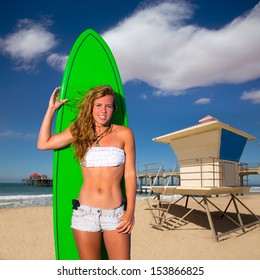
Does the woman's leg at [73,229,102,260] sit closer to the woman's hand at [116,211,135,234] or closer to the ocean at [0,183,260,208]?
the woman's hand at [116,211,135,234]

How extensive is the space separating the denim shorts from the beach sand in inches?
244

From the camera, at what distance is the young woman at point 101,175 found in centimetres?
196

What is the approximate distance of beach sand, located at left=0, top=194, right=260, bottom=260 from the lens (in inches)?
304

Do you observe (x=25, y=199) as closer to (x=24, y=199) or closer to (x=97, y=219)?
(x=24, y=199)

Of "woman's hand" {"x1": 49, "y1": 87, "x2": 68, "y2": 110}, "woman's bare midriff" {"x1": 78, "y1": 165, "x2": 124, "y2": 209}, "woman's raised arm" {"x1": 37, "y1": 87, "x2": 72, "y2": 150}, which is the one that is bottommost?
"woman's bare midriff" {"x1": 78, "y1": 165, "x2": 124, "y2": 209}

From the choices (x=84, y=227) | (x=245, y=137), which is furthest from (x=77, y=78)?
(x=245, y=137)

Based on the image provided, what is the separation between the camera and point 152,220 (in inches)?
432

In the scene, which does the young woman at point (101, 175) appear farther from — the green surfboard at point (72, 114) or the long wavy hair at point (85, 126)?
the green surfboard at point (72, 114)

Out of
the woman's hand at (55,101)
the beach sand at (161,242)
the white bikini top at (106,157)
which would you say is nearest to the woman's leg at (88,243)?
the white bikini top at (106,157)

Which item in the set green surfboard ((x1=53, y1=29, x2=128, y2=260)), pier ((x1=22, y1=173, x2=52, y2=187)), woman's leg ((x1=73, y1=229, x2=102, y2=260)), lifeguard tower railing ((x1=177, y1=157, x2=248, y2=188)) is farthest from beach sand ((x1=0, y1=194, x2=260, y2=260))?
pier ((x1=22, y1=173, x2=52, y2=187))

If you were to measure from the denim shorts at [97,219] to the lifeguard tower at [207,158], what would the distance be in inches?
269

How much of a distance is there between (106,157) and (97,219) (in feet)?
1.45

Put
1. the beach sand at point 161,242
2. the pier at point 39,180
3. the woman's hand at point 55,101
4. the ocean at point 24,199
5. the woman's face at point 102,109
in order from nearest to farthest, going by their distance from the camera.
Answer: the woman's face at point 102,109 < the woman's hand at point 55,101 < the beach sand at point 161,242 < the ocean at point 24,199 < the pier at point 39,180

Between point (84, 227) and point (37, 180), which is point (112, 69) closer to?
point (84, 227)
